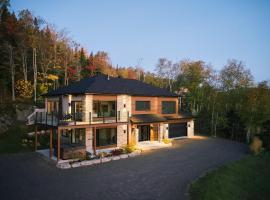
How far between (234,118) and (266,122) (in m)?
5.43

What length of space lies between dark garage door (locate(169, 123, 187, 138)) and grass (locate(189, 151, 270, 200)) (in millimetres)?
10555

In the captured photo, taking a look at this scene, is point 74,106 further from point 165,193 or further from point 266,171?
point 266,171

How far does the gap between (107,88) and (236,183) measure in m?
13.1

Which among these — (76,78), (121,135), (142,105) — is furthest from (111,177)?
(76,78)

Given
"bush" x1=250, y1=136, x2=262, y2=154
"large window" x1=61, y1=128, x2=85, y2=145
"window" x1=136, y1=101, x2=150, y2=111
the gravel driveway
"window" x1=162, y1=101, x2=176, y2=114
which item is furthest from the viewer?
"window" x1=162, y1=101, x2=176, y2=114

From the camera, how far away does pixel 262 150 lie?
724 inches

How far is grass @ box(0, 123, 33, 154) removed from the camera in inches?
695

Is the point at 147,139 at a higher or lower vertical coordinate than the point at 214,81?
lower

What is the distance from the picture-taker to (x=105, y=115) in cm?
1908

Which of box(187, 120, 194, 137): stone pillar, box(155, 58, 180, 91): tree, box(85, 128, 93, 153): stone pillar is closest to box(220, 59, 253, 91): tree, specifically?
box(187, 120, 194, 137): stone pillar

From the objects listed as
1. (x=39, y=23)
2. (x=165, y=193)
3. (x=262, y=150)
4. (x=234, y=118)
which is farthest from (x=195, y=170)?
(x=39, y=23)

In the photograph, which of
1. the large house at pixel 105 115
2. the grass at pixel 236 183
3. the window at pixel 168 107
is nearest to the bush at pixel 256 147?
the grass at pixel 236 183

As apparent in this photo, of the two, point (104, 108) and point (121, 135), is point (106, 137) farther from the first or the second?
point (104, 108)

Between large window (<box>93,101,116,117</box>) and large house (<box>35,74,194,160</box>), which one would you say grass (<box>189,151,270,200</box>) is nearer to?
large house (<box>35,74,194,160</box>)
